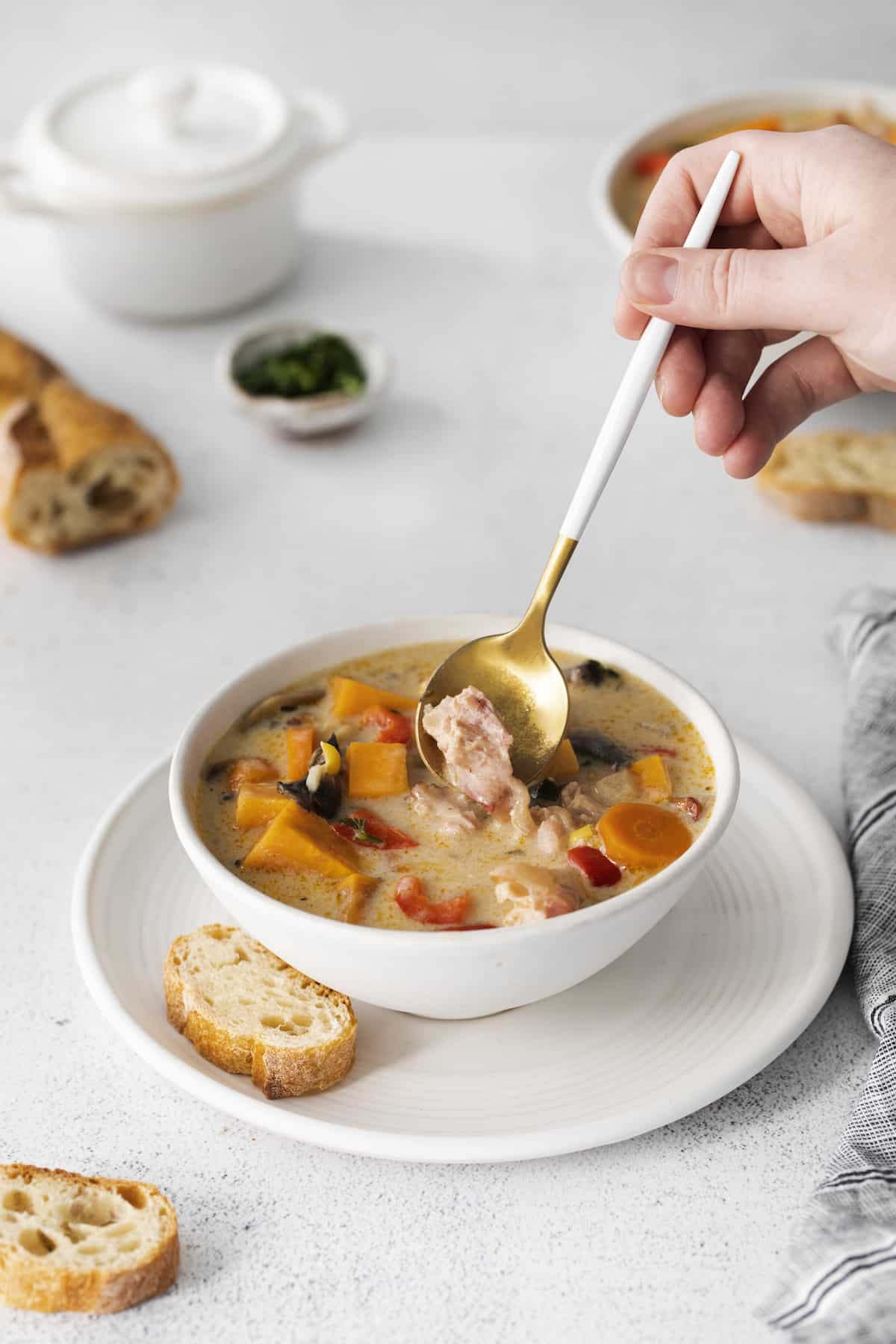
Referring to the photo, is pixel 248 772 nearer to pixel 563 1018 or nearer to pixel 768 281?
pixel 563 1018

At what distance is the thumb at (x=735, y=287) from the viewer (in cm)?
206

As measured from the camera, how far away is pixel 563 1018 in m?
2.03

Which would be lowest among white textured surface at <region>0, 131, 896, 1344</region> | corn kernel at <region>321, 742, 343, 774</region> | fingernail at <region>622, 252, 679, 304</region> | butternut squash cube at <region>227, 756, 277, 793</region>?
white textured surface at <region>0, 131, 896, 1344</region>

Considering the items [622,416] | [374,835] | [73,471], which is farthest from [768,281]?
[73,471]

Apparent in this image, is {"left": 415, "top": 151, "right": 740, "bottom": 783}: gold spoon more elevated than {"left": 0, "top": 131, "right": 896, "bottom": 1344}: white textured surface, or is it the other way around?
{"left": 415, "top": 151, "right": 740, "bottom": 783}: gold spoon

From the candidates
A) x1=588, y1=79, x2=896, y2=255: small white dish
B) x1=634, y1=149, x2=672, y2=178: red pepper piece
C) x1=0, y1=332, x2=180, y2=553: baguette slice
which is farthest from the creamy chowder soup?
x1=634, y1=149, x2=672, y2=178: red pepper piece

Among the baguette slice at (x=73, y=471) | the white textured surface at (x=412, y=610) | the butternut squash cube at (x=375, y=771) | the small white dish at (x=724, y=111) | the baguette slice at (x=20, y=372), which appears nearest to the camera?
the white textured surface at (x=412, y=610)

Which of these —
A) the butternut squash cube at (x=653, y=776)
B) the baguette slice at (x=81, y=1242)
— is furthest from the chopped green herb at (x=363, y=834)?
the baguette slice at (x=81, y=1242)

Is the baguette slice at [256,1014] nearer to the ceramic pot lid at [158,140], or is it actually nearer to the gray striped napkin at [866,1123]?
the gray striped napkin at [866,1123]

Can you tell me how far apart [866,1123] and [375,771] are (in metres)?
0.81

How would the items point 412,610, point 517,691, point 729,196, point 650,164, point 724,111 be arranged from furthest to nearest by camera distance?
point 724,111 → point 650,164 → point 412,610 → point 729,196 → point 517,691

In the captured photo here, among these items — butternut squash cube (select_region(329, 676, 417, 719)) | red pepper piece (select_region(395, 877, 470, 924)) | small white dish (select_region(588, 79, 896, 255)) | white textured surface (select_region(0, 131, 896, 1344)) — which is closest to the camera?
white textured surface (select_region(0, 131, 896, 1344))

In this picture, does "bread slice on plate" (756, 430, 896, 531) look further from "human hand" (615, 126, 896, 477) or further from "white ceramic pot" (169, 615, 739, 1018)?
"white ceramic pot" (169, 615, 739, 1018)

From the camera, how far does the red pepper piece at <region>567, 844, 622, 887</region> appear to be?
1.90m
